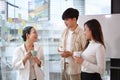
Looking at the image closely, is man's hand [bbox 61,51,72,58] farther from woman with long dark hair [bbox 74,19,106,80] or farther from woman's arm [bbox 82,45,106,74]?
woman's arm [bbox 82,45,106,74]

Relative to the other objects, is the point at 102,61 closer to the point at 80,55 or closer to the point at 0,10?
the point at 80,55

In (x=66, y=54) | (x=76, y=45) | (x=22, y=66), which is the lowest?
(x=22, y=66)

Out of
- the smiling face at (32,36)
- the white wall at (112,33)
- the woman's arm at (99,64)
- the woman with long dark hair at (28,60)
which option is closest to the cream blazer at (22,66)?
the woman with long dark hair at (28,60)

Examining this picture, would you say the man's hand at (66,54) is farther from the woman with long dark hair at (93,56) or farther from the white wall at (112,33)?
the white wall at (112,33)

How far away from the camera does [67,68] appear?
305 centimetres

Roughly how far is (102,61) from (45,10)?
204 centimetres

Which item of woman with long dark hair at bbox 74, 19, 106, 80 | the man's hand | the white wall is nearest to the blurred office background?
the white wall

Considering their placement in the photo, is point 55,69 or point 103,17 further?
point 55,69

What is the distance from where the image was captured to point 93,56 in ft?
8.09

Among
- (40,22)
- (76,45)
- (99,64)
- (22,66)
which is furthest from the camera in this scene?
(40,22)

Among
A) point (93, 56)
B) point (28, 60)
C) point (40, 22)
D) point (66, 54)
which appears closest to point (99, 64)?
point (93, 56)

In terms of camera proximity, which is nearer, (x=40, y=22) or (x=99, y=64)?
(x=99, y=64)

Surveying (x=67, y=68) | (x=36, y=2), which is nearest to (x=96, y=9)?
(x=36, y=2)

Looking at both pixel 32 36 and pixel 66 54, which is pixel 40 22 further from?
pixel 66 54
